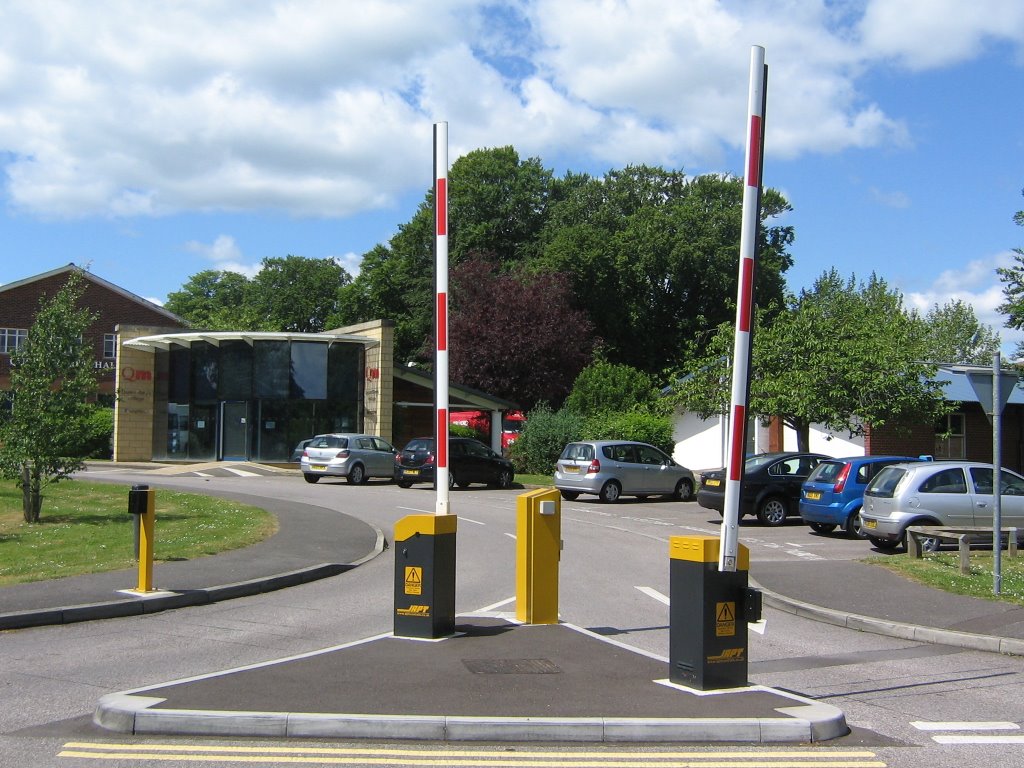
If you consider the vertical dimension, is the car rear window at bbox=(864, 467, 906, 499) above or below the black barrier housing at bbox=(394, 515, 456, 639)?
above

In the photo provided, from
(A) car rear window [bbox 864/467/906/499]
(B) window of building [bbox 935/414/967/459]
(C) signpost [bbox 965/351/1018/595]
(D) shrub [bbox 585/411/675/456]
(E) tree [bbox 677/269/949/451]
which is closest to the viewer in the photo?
(C) signpost [bbox 965/351/1018/595]

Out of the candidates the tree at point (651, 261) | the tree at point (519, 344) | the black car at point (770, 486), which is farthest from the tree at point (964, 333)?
the black car at point (770, 486)

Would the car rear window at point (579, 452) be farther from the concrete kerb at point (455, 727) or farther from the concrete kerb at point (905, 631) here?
the concrete kerb at point (455, 727)

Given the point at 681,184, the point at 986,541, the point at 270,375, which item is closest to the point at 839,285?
the point at 681,184

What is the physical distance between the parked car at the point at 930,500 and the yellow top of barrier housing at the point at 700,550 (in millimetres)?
10525

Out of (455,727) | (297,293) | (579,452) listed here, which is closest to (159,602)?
(455,727)

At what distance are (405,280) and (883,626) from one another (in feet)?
166

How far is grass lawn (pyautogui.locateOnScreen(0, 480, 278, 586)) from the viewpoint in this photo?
13.0 meters

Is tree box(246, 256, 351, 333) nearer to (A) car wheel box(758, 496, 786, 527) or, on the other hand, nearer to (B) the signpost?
(A) car wheel box(758, 496, 786, 527)

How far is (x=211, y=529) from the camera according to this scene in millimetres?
16969

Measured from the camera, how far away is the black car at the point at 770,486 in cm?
2156

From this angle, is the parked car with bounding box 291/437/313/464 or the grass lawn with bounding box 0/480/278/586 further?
the parked car with bounding box 291/437/313/464

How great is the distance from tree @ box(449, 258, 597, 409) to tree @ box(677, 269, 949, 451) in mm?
16071

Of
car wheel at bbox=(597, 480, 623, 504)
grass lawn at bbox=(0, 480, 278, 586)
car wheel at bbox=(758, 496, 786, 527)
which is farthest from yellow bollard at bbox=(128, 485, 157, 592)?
car wheel at bbox=(597, 480, 623, 504)
